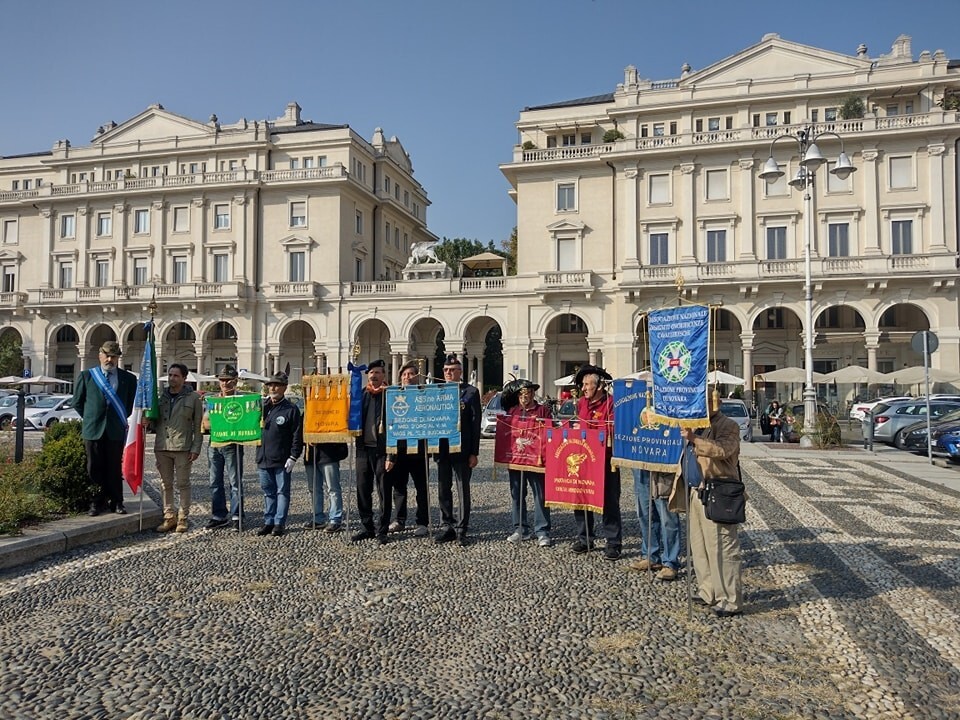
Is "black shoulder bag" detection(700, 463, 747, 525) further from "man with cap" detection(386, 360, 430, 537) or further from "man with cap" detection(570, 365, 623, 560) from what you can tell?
"man with cap" detection(386, 360, 430, 537)

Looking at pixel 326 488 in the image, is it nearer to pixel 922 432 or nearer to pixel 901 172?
pixel 922 432

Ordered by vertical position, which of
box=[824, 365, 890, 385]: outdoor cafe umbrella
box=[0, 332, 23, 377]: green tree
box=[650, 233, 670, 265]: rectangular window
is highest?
box=[650, 233, 670, 265]: rectangular window

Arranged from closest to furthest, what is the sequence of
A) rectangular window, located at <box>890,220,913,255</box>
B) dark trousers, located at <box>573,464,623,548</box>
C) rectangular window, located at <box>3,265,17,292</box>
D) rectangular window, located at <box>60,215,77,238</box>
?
dark trousers, located at <box>573,464,623,548</box> → rectangular window, located at <box>890,220,913,255</box> → rectangular window, located at <box>60,215,77,238</box> → rectangular window, located at <box>3,265,17,292</box>

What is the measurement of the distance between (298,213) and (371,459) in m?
38.0

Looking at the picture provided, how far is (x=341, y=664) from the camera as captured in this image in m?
4.26

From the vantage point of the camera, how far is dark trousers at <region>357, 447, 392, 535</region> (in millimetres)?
7645

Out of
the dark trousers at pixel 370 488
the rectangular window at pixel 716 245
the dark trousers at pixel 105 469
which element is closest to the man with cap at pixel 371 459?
the dark trousers at pixel 370 488

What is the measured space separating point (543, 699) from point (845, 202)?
37.7 metres

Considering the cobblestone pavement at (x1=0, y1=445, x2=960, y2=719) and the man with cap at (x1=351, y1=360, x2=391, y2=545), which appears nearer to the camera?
the cobblestone pavement at (x1=0, y1=445, x2=960, y2=719)

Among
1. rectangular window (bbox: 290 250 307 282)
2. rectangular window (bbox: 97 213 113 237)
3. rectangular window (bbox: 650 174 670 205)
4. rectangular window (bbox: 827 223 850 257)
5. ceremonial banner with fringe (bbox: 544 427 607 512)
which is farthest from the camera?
rectangular window (bbox: 97 213 113 237)

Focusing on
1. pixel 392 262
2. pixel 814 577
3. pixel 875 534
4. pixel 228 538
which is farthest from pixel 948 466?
pixel 392 262

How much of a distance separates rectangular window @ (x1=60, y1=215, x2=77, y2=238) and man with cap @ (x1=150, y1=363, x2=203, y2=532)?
44978mm

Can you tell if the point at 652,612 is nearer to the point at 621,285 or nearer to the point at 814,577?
the point at 814,577

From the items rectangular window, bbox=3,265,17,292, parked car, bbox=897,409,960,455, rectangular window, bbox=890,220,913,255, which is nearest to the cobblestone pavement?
parked car, bbox=897,409,960,455
